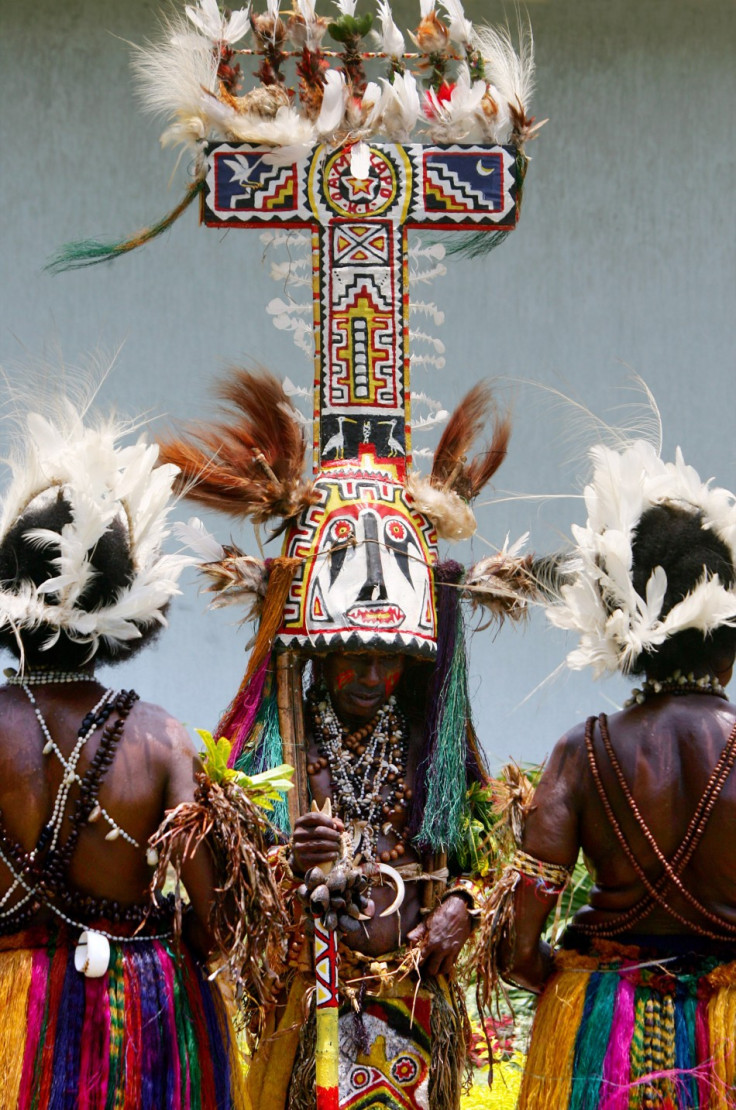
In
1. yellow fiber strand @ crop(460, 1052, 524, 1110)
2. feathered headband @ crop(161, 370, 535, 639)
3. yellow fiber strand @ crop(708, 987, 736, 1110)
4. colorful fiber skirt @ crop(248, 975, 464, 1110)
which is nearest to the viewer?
yellow fiber strand @ crop(708, 987, 736, 1110)

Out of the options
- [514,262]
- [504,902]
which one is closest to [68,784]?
[504,902]

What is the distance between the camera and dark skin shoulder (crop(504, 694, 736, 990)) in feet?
11.7

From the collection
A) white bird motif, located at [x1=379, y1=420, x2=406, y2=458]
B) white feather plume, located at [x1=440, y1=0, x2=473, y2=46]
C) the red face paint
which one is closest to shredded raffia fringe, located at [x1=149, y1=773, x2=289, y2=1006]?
the red face paint

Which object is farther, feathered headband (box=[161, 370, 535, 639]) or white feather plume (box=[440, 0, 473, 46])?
white feather plume (box=[440, 0, 473, 46])

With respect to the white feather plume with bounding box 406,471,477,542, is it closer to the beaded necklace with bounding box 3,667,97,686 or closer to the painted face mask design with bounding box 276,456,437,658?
the painted face mask design with bounding box 276,456,437,658

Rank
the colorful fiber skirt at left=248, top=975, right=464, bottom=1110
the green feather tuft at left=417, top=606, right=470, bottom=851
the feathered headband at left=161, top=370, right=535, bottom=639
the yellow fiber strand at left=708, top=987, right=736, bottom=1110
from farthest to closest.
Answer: the feathered headband at left=161, top=370, right=535, bottom=639 < the green feather tuft at left=417, top=606, right=470, bottom=851 < the colorful fiber skirt at left=248, top=975, right=464, bottom=1110 < the yellow fiber strand at left=708, top=987, right=736, bottom=1110

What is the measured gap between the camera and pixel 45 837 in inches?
140

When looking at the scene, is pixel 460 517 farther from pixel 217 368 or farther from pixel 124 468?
pixel 217 368

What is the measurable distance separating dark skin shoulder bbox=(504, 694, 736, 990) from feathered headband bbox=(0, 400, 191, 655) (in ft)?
3.19

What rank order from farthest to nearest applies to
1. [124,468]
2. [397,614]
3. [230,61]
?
[230,61] < [397,614] < [124,468]

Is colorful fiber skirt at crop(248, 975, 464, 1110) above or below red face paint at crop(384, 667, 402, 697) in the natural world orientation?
below

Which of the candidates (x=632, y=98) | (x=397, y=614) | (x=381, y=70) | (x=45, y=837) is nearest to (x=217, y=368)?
(x=381, y=70)

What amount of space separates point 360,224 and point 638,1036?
2213 millimetres

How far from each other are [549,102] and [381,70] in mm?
792
